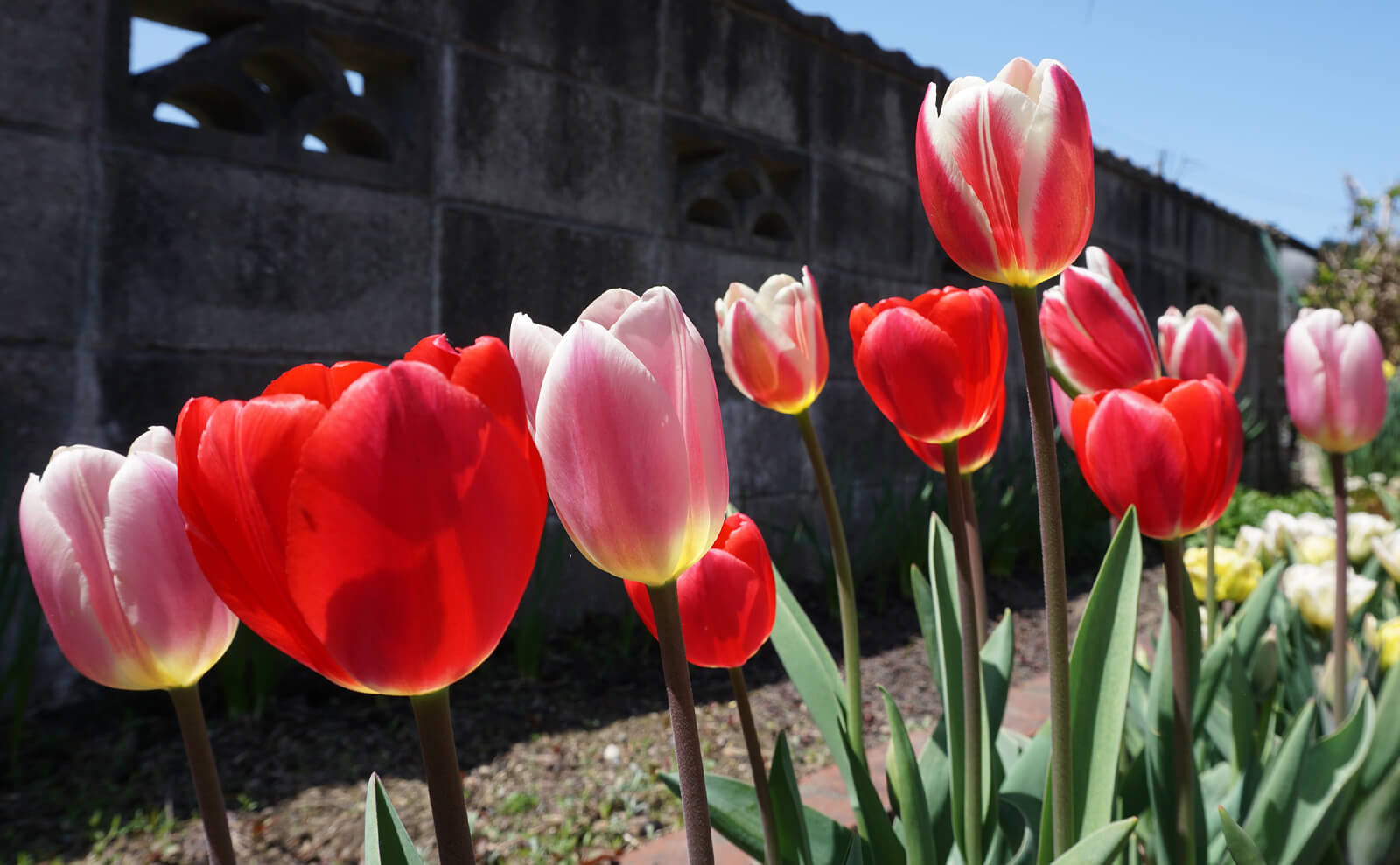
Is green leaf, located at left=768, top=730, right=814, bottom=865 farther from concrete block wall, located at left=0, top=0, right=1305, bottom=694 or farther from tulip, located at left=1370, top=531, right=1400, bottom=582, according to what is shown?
concrete block wall, located at left=0, top=0, right=1305, bottom=694

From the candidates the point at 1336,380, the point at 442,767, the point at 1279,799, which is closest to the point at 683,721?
the point at 442,767

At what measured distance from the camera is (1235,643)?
1183 mm

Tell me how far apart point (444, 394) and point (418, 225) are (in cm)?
245

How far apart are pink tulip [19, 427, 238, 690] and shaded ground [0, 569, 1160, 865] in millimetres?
1241

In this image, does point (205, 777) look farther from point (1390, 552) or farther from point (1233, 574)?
point (1390, 552)

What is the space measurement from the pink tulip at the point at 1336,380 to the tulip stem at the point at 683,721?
1.08 meters

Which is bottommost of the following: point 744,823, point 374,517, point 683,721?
point 744,823

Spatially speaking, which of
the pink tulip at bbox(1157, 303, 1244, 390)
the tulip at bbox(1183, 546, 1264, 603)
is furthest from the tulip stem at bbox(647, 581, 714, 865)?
the tulip at bbox(1183, 546, 1264, 603)

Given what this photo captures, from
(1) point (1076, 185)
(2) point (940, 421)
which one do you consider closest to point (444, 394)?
(1) point (1076, 185)

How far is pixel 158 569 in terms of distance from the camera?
42 cm

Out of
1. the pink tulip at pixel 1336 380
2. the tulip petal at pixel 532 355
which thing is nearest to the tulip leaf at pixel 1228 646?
the pink tulip at pixel 1336 380

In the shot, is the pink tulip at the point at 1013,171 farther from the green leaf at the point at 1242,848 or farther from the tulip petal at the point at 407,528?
the green leaf at the point at 1242,848

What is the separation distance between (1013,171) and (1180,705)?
0.54m

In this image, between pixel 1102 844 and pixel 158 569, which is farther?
pixel 1102 844
